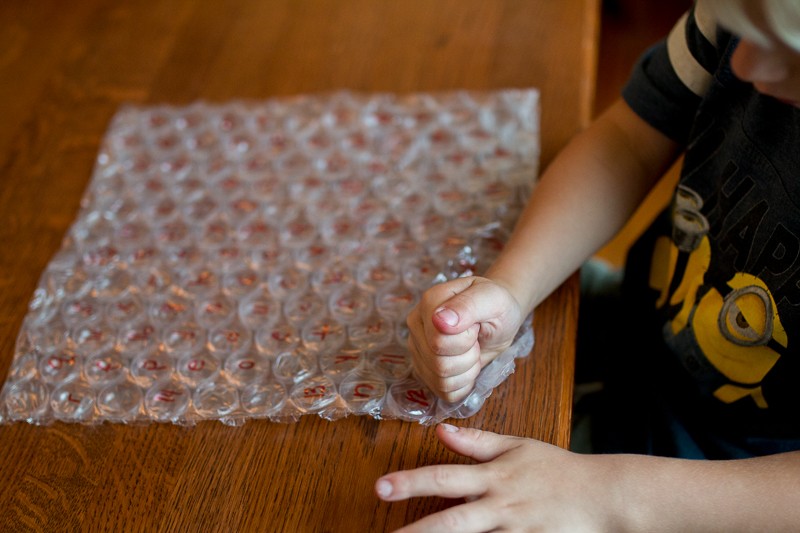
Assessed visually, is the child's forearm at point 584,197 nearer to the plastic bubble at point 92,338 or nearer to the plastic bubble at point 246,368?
the plastic bubble at point 246,368

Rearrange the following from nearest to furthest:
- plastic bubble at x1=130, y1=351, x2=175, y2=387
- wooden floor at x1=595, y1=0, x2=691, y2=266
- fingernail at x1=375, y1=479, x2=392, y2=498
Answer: fingernail at x1=375, y1=479, x2=392, y2=498 < plastic bubble at x1=130, y1=351, x2=175, y2=387 < wooden floor at x1=595, y1=0, x2=691, y2=266

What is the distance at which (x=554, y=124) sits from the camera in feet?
2.38

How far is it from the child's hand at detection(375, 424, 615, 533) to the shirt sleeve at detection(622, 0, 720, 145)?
28 centimetres

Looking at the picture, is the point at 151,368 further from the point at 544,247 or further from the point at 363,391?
the point at 544,247

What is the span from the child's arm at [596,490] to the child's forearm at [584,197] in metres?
0.13

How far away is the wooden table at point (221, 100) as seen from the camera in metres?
0.51

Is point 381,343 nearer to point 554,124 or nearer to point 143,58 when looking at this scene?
point 554,124

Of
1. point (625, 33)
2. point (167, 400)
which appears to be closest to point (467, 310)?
point (167, 400)

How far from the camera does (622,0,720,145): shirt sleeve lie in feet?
1.88

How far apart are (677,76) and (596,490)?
12.6 inches

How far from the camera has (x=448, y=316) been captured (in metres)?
0.50

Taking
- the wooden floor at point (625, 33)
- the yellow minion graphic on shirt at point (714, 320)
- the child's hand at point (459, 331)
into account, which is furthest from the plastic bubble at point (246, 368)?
the wooden floor at point (625, 33)

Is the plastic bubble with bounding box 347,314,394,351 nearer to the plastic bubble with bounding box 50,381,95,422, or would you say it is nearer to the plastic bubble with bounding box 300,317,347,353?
the plastic bubble with bounding box 300,317,347,353

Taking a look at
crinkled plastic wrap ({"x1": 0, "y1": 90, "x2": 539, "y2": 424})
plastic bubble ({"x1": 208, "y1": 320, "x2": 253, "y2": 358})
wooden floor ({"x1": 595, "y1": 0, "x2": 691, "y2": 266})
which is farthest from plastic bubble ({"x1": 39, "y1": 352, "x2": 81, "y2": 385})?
wooden floor ({"x1": 595, "y1": 0, "x2": 691, "y2": 266})
